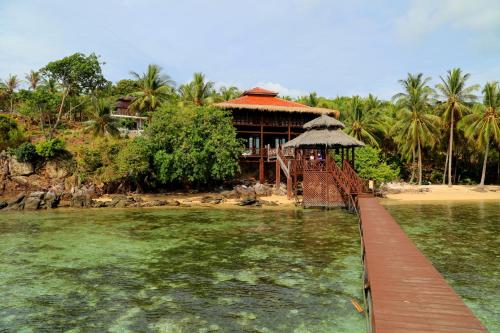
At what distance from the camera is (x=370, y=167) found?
3028 cm

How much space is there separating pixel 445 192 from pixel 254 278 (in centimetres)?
2808

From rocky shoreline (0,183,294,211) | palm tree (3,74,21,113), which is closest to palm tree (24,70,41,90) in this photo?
palm tree (3,74,21,113)

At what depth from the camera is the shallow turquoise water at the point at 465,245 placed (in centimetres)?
841

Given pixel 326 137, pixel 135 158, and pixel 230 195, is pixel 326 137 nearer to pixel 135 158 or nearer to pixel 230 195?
pixel 230 195

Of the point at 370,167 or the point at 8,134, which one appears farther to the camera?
the point at 8,134

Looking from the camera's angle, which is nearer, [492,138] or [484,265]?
[484,265]

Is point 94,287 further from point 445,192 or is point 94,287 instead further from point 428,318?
point 445,192

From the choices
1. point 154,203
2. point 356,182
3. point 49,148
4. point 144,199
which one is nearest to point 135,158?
point 144,199

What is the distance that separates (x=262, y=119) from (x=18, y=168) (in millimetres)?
19131

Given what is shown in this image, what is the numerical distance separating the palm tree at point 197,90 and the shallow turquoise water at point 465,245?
68.0ft

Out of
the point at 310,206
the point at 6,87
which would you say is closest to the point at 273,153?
the point at 310,206

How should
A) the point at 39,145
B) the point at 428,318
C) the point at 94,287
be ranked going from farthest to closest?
1. the point at 39,145
2. the point at 94,287
3. the point at 428,318

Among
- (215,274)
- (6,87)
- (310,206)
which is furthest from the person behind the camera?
(6,87)

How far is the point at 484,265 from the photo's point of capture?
428 inches
